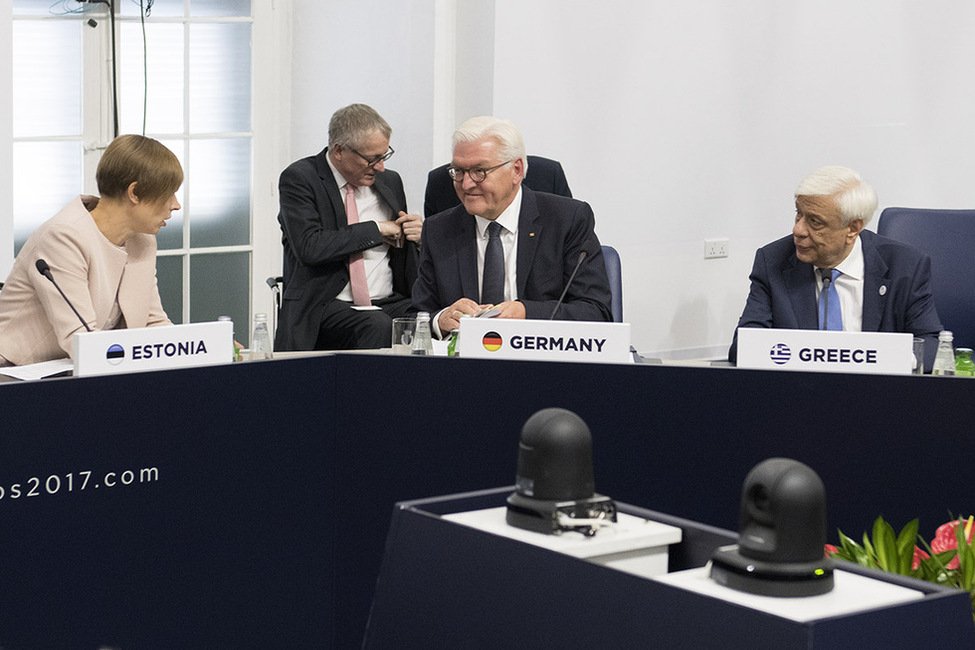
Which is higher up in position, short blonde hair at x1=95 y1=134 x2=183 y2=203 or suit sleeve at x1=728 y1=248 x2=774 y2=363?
short blonde hair at x1=95 y1=134 x2=183 y2=203

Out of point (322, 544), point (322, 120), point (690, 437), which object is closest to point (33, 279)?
point (322, 544)

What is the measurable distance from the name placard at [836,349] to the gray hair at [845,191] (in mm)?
918

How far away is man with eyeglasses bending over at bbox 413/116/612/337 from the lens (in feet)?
10.6

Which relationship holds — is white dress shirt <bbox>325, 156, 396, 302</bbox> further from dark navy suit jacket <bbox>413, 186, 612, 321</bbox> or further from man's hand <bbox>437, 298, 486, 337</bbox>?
man's hand <bbox>437, 298, 486, 337</bbox>

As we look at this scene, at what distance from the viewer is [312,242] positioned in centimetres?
408

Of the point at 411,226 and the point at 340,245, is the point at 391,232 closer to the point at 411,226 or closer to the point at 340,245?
the point at 411,226

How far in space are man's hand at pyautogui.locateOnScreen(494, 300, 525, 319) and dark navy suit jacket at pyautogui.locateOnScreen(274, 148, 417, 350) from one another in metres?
1.17

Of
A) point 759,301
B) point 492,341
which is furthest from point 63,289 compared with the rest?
point 759,301

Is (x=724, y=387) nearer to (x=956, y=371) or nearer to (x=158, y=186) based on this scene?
(x=956, y=371)

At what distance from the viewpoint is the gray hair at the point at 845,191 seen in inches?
123

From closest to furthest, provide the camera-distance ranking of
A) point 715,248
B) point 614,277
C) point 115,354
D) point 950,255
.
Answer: point 115,354 < point 614,277 < point 950,255 < point 715,248

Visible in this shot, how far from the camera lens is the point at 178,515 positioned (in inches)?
84.5

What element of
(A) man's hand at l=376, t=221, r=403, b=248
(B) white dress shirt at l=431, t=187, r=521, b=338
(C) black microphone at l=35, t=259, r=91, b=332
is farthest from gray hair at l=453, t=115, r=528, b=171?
(C) black microphone at l=35, t=259, r=91, b=332

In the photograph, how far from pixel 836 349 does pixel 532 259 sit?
113 cm
